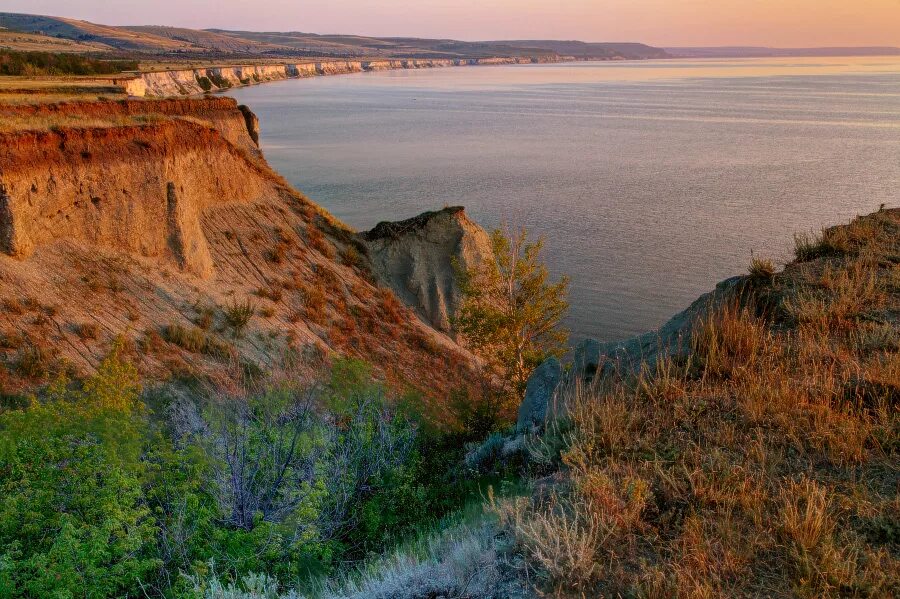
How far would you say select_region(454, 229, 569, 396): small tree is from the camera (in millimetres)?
28375

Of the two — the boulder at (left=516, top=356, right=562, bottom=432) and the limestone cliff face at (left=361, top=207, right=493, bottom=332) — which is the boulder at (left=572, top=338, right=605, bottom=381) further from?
the limestone cliff face at (left=361, top=207, right=493, bottom=332)

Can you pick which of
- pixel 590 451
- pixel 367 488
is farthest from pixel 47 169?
pixel 590 451

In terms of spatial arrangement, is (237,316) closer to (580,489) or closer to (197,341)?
(197,341)

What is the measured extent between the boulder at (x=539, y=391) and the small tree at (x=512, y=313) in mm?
12868

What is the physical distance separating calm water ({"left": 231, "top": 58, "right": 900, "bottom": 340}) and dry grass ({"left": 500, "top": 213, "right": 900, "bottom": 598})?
2417 cm

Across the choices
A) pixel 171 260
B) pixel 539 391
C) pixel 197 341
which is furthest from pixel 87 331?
pixel 539 391

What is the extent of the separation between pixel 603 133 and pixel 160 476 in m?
94.2

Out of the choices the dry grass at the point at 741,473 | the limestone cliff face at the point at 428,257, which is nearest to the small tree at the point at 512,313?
the limestone cliff face at the point at 428,257

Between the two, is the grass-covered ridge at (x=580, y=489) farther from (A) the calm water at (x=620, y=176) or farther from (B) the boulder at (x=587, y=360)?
(A) the calm water at (x=620, y=176)

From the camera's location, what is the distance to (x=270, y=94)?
15850 centimetres

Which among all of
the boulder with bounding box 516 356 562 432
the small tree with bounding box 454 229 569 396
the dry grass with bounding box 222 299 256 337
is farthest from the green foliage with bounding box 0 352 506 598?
the small tree with bounding box 454 229 569 396

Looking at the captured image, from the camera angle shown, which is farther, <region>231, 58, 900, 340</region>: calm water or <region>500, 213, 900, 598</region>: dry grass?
<region>231, 58, 900, 340</region>: calm water

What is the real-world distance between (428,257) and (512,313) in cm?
755

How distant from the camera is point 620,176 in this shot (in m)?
65.1
